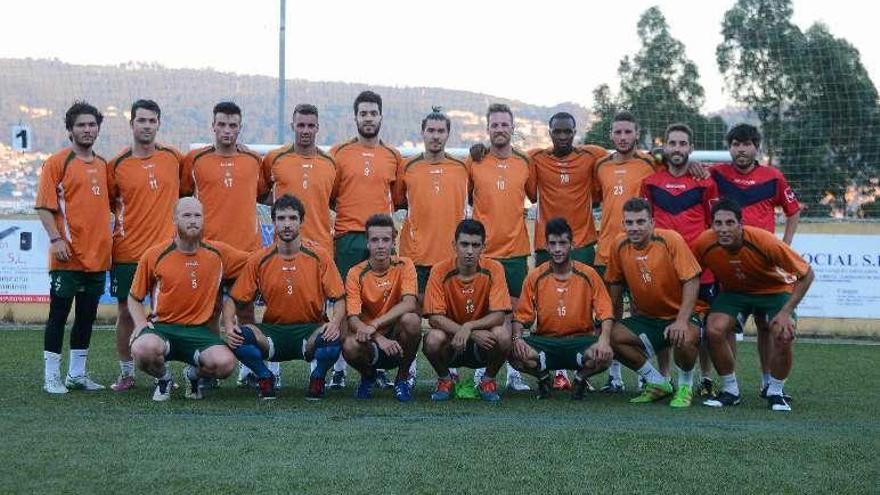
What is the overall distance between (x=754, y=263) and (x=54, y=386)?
430 centimetres

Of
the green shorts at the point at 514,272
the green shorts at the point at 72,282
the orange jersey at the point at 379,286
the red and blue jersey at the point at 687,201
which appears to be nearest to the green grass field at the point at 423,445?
the orange jersey at the point at 379,286

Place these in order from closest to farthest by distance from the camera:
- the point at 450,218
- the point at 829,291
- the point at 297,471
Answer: the point at 297,471 < the point at 450,218 < the point at 829,291

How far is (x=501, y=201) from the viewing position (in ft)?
25.6

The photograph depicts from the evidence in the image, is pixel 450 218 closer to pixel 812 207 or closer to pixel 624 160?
pixel 624 160

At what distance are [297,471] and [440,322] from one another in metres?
2.64

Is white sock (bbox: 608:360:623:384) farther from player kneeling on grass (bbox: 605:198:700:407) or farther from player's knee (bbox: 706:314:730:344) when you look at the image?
player's knee (bbox: 706:314:730:344)

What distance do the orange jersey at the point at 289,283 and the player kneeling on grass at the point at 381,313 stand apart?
144 millimetres

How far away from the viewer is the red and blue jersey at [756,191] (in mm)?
7484

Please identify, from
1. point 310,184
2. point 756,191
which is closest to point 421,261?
point 310,184

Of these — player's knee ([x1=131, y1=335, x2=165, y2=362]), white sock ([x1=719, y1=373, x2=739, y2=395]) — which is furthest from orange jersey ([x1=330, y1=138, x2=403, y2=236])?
white sock ([x1=719, y1=373, x2=739, y2=395])

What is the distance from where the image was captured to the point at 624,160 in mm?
7809

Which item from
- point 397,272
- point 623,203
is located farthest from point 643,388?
point 397,272

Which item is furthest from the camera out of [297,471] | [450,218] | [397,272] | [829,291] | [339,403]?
[829,291]

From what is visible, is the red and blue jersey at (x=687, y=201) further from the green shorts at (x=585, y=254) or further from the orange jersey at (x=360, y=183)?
the orange jersey at (x=360, y=183)
